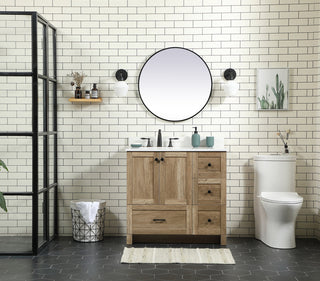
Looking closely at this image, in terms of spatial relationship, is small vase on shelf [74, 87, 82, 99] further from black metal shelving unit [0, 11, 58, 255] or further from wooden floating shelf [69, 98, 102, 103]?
black metal shelving unit [0, 11, 58, 255]

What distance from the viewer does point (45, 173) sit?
520 cm

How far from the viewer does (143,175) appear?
517 cm

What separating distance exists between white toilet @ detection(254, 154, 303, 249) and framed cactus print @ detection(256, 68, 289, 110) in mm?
651

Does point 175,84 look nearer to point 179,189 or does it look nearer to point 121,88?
point 121,88

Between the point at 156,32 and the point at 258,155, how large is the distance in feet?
6.33

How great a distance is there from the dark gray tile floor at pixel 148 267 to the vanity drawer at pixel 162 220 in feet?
0.58

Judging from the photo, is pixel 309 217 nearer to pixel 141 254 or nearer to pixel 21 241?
pixel 141 254

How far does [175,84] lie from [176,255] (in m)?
2.09

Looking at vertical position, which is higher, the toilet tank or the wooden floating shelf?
the wooden floating shelf

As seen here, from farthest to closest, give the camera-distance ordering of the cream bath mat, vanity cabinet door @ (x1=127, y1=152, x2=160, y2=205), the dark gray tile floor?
vanity cabinet door @ (x1=127, y1=152, x2=160, y2=205) < the cream bath mat < the dark gray tile floor

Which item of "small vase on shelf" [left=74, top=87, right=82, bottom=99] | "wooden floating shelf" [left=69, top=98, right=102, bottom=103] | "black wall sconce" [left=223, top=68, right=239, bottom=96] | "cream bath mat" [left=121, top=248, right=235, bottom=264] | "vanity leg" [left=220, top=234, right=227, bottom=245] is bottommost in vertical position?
"cream bath mat" [left=121, top=248, right=235, bottom=264]

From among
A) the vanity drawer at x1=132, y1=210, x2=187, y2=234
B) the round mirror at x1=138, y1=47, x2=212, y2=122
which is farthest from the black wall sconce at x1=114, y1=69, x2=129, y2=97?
the vanity drawer at x1=132, y1=210, x2=187, y2=234

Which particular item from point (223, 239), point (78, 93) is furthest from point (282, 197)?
point (78, 93)

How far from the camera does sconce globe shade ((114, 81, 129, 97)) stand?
5.55 m
